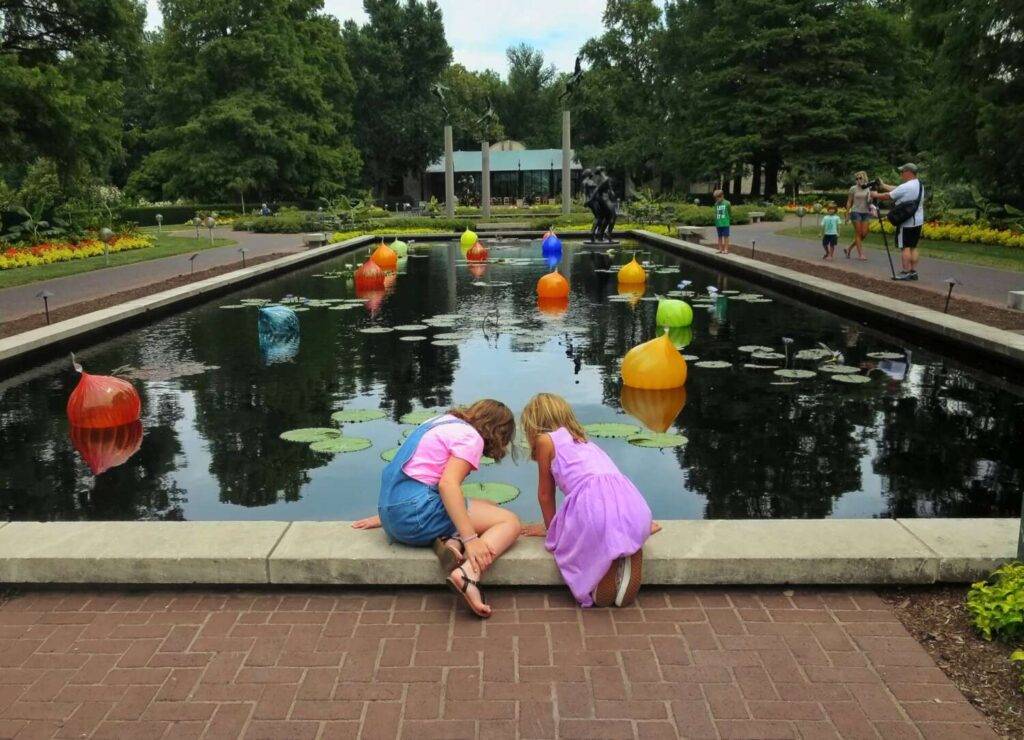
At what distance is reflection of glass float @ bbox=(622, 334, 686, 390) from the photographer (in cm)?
784

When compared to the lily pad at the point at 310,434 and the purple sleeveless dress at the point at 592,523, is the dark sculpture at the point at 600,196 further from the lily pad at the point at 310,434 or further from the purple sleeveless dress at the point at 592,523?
the purple sleeveless dress at the point at 592,523

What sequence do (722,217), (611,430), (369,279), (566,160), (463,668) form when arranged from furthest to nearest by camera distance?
(566,160) < (722,217) < (369,279) < (611,430) < (463,668)

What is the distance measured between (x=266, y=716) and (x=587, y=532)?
4.86 feet

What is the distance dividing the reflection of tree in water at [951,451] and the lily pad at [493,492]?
2.26m

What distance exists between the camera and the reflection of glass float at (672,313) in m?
10.9

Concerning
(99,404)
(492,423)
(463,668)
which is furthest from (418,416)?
(463,668)

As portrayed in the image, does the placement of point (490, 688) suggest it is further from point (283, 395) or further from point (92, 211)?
point (92, 211)

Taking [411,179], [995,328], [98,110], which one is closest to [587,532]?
[995,328]

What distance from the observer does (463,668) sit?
3248 mm

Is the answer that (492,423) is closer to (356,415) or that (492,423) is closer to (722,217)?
(356,415)

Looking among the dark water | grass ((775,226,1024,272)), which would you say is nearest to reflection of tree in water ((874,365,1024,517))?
the dark water

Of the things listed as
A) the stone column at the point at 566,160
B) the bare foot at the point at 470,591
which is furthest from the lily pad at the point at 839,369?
the stone column at the point at 566,160

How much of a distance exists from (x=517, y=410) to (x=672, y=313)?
13.8ft

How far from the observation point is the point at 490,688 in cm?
312
